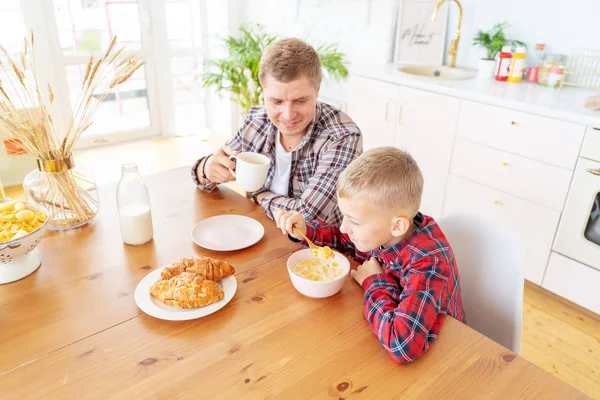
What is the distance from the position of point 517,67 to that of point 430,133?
2.06ft

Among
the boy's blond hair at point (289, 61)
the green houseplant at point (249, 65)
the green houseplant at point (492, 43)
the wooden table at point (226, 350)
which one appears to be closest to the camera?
the wooden table at point (226, 350)

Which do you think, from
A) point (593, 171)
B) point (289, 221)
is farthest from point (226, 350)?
point (593, 171)

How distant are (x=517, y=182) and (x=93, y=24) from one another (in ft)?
11.8

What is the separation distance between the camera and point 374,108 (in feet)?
9.80

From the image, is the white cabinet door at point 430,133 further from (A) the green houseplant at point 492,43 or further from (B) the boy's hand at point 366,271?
(B) the boy's hand at point 366,271

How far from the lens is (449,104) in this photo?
2551 mm

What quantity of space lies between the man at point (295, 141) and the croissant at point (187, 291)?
47 centimetres

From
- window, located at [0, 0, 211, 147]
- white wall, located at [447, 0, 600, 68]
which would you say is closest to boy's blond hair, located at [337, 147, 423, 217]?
white wall, located at [447, 0, 600, 68]

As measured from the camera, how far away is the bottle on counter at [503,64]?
8.86 feet

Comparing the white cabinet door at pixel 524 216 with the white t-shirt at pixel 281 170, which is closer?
the white t-shirt at pixel 281 170

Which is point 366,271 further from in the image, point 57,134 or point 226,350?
point 57,134

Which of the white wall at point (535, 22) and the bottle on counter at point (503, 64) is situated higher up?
the white wall at point (535, 22)

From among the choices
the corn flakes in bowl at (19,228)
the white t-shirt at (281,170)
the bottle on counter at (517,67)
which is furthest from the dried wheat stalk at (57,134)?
the bottle on counter at (517,67)

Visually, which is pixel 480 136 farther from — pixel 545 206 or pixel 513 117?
pixel 545 206
